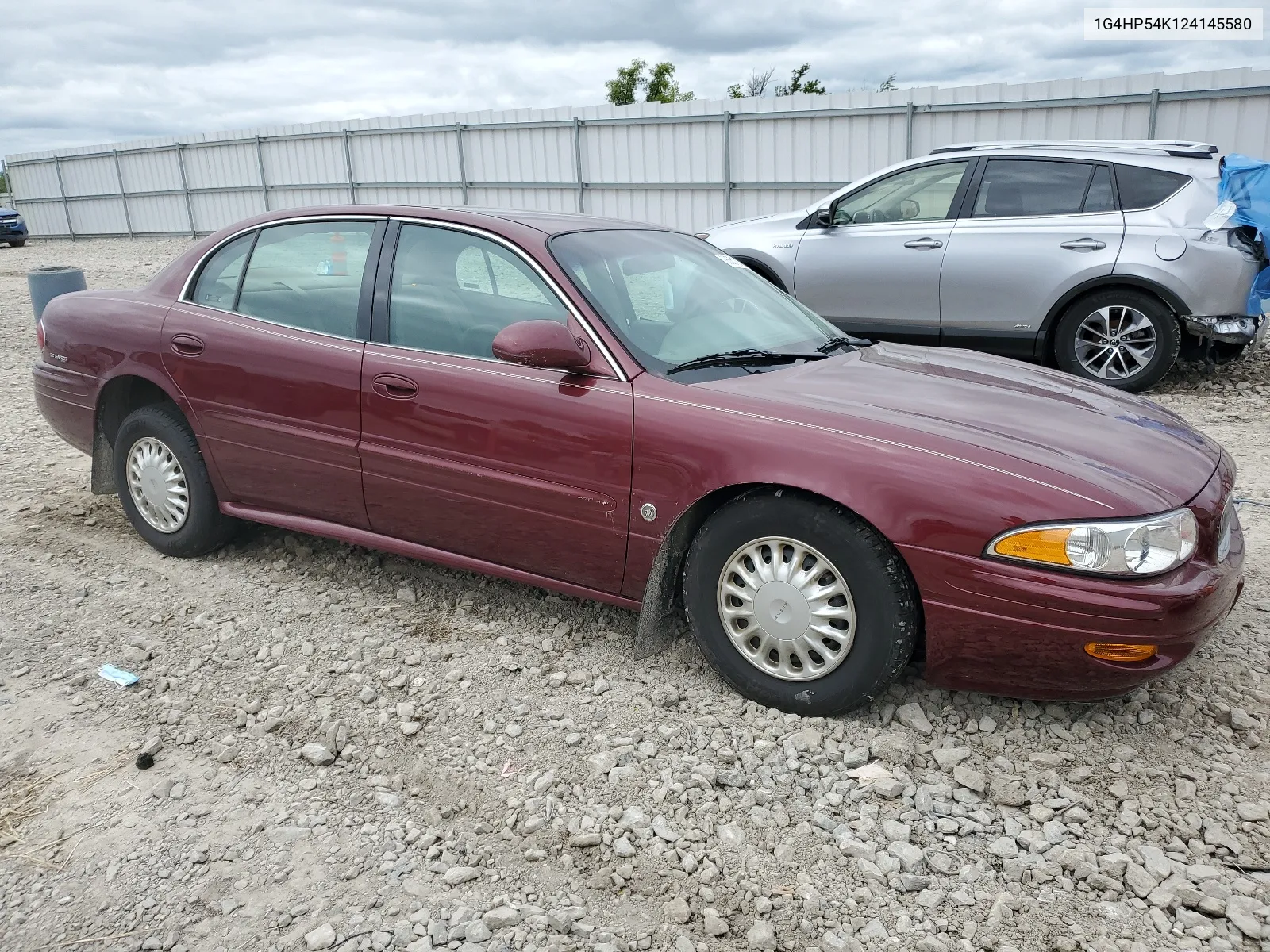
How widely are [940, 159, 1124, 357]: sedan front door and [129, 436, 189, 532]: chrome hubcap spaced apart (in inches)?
227

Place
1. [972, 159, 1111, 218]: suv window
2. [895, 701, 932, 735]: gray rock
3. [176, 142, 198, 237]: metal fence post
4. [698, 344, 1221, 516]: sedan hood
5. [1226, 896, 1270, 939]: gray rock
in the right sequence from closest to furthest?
[1226, 896, 1270, 939]: gray rock → [698, 344, 1221, 516]: sedan hood → [895, 701, 932, 735]: gray rock → [972, 159, 1111, 218]: suv window → [176, 142, 198, 237]: metal fence post

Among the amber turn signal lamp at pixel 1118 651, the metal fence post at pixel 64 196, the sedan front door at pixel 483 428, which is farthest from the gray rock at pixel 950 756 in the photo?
the metal fence post at pixel 64 196

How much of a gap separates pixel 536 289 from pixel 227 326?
4.84ft

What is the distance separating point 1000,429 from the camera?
304cm

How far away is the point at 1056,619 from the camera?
2.73 m

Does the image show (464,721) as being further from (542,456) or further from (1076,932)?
(1076,932)

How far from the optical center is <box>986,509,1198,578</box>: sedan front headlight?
8.87ft

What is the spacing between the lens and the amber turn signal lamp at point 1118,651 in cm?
274

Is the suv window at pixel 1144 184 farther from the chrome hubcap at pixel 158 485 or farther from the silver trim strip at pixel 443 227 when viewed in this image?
the chrome hubcap at pixel 158 485

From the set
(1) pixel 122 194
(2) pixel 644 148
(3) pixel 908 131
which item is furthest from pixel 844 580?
(1) pixel 122 194

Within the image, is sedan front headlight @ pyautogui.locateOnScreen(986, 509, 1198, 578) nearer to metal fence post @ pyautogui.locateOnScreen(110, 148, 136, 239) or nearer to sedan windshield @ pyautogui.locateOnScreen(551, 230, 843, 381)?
sedan windshield @ pyautogui.locateOnScreen(551, 230, 843, 381)

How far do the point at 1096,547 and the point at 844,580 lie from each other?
2.27ft

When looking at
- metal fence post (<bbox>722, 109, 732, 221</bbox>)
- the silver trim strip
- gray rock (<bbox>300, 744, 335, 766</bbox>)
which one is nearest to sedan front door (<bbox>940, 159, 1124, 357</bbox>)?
the silver trim strip

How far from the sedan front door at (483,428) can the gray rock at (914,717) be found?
3.33 ft
